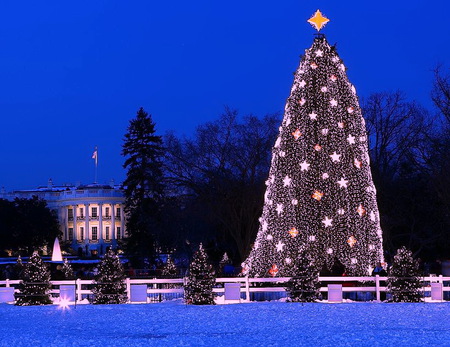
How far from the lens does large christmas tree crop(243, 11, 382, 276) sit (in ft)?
105

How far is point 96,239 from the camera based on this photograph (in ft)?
487

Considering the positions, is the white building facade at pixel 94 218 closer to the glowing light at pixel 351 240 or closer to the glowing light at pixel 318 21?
the glowing light at pixel 318 21

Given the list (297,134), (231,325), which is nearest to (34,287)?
(297,134)

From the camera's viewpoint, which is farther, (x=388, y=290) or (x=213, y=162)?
(x=213, y=162)

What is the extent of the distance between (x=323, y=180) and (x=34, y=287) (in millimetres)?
10805

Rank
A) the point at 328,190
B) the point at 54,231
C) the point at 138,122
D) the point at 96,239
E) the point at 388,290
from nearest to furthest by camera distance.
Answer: the point at 388,290, the point at 328,190, the point at 138,122, the point at 54,231, the point at 96,239

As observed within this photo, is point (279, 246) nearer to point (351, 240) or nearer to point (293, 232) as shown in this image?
point (293, 232)

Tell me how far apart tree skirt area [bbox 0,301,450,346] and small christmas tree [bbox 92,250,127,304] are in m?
1.47

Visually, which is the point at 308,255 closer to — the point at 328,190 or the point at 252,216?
the point at 328,190

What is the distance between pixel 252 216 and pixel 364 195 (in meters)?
19.8

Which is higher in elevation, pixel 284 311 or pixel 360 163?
pixel 360 163

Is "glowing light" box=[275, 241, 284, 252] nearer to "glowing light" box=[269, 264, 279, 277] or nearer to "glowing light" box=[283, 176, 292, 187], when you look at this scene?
"glowing light" box=[269, 264, 279, 277]

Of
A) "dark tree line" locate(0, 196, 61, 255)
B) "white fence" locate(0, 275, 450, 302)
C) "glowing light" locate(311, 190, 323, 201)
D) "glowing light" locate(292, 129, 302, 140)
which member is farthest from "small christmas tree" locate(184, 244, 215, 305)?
"dark tree line" locate(0, 196, 61, 255)

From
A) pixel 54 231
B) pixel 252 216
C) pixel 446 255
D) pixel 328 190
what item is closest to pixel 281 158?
pixel 328 190
